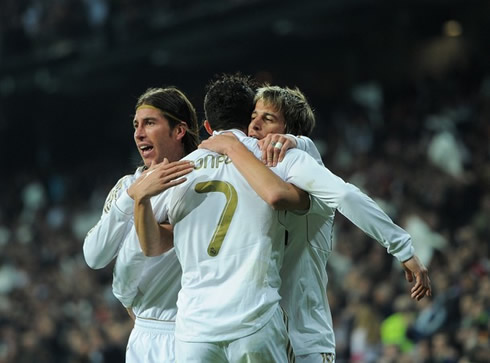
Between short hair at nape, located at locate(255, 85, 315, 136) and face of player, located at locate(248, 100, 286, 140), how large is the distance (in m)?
0.02

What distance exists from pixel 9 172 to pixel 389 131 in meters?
10.8

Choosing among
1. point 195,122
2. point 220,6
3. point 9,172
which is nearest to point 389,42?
point 220,6

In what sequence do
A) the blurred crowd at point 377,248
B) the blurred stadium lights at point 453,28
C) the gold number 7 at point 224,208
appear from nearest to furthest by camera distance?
the gold number 7 at point 224,208
the blurred crowd at point 377,248
the blurred stadium lights at point 453,28

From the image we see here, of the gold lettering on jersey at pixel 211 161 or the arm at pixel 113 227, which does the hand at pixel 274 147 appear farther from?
the arm at pixel 113 227

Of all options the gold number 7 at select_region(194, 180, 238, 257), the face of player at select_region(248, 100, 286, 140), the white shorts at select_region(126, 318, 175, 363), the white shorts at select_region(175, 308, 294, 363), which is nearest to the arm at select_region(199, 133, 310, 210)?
the gold number 7 at select_region(194, 180, 238, 257)

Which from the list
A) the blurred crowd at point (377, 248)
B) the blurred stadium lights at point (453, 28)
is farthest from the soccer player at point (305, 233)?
the blurred stadium lights at point (453, 28)

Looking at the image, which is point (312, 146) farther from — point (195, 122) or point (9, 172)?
point (9, 172)

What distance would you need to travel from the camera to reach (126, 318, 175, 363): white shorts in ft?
16.6

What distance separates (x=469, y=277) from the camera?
10570 mm

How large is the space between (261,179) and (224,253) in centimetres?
37

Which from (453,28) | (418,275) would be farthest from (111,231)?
(453,28)

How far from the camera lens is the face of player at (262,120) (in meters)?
4.84

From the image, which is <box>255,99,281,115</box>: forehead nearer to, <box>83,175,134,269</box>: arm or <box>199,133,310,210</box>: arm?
<box>199,133,310,210</box>: arm

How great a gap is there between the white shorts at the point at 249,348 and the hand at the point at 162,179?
70 cm
